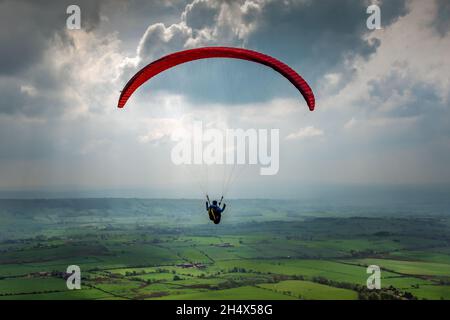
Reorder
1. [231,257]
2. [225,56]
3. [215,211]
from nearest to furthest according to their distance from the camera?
[215,211], [225,56], [231,257]

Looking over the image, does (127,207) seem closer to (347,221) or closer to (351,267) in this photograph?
(347,221)

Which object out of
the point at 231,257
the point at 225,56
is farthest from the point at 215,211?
the point at 231,257

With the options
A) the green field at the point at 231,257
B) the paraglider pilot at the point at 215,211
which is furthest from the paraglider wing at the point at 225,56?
the green field at the point at 231,257

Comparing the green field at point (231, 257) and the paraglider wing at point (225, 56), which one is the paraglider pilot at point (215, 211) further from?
the green field at point (231, 257)

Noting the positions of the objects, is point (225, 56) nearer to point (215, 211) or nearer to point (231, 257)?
point (215, 211)

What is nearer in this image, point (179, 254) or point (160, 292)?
point (160, 292)
